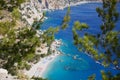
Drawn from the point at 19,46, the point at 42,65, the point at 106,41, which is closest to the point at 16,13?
the point at 19,46

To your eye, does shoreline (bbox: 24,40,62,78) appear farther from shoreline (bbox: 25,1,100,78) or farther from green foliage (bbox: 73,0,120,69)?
green foliage (bbox: 73,0,120,69)

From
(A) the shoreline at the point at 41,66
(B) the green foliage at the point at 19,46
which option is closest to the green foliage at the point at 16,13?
(B) the green foliage at the point at 19,46

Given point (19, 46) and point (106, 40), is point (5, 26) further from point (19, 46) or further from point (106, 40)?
point (106, 40)

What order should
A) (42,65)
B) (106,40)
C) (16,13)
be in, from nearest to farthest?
(106,40), (16,13), (42,65)

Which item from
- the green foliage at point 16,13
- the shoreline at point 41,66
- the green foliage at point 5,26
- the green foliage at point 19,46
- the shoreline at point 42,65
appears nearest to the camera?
the green foliage at point 5,26

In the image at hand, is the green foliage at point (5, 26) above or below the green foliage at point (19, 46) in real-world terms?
above

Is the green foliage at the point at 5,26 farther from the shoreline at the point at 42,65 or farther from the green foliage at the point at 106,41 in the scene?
the shoreline at the point at 42,65

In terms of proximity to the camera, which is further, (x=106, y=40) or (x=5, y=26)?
(x=5, y=26)

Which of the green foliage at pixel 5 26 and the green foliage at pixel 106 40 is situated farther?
the green foliage at pixel 5 26

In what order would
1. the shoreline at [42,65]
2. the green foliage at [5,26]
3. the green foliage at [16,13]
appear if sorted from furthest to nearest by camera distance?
the shoreline at [42,65]
the green foliage at [16,13]
the green foliage at [5,26]

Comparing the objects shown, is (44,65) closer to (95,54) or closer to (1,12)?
(1,12)

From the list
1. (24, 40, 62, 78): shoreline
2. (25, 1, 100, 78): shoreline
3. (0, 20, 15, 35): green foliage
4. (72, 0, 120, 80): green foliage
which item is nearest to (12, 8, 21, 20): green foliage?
(0, 20, 15, 35): green foliage
